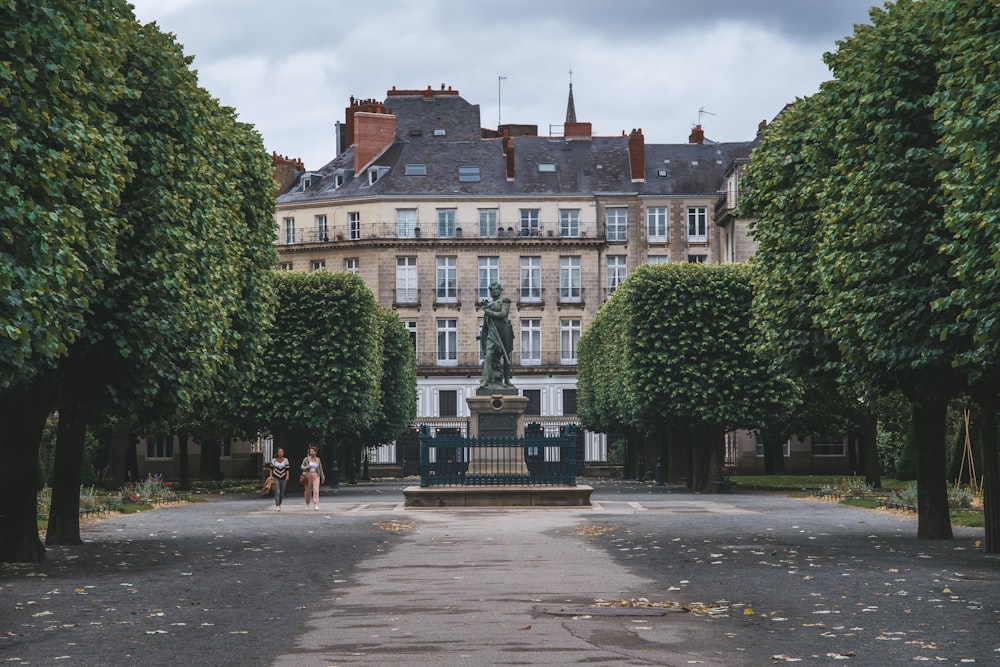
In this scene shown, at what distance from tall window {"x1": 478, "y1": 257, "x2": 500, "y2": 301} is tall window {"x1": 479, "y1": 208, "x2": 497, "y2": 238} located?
1593mm

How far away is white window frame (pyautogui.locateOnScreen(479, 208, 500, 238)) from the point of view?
285 feet

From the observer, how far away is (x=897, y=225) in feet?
64.3

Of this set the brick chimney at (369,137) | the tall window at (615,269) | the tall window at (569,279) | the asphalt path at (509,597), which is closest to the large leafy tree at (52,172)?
the asphalt path at (509,597)

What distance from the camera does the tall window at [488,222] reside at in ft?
286

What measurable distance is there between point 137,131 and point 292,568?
24.9 ft

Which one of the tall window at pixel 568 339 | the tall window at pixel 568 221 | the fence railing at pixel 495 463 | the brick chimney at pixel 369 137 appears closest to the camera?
the fence railing at pixel 495 463

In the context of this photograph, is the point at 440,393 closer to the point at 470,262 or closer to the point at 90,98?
the point at 470,262

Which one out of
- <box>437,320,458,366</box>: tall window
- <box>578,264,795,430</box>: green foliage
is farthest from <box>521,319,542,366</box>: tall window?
<box>578,264,795,430</box>: green foliage

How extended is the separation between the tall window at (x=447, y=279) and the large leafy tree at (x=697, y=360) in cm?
3641

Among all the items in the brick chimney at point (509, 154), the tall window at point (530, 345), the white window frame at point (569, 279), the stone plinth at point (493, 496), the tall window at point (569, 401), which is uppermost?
the brick chimney at point (509, 154)

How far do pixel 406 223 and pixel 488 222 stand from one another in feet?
17.3

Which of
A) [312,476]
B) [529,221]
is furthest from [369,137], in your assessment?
[312,476]

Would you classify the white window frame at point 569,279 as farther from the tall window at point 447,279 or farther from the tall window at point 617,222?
the tall window at point 447,279

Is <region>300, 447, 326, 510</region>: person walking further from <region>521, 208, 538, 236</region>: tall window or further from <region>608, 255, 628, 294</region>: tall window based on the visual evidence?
<region>608, 255, 628, 294</region>: tall window
